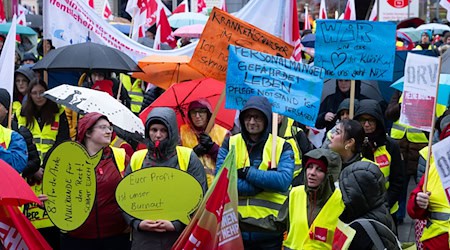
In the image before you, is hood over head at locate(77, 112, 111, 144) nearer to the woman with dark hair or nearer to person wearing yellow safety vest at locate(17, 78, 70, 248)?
person wearing yellow safety vest at locate(17, 78, 70, 248)

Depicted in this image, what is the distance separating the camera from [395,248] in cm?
545

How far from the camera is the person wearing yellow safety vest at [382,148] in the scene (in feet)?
27.0

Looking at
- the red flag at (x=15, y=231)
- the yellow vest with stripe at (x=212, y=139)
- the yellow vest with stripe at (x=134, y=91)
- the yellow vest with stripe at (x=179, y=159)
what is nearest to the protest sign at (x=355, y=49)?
the yellow vest with stripe at (x=212, y=139)

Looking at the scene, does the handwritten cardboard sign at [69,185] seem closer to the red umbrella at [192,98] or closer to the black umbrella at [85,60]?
the red umbrella at [192,98]

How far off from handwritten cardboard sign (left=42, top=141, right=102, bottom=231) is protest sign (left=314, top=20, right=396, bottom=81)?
2.81 meters

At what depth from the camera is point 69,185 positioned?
671 centimetres

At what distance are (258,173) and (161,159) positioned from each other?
0.71 meters

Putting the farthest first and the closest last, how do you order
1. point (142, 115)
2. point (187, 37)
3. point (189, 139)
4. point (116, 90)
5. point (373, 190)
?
point (187, 37) → point (116, 90) → point (142, 115) → point (189, 139) → point (373, 190)

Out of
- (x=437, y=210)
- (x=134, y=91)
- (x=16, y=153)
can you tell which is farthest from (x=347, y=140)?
(x=134, y=91)

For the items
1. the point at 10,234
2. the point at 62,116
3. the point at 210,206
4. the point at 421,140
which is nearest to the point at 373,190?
the point at 210,206

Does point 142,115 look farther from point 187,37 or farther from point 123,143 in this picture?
point 187,37

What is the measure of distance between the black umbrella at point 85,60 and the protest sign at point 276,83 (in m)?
2.09

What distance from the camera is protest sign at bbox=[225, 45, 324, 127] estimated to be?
24.6ft

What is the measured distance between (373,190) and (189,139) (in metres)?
2.62
